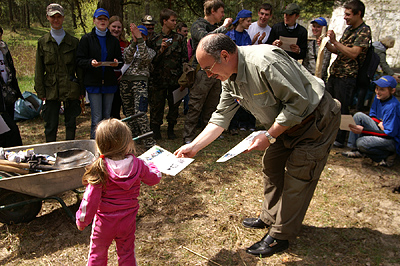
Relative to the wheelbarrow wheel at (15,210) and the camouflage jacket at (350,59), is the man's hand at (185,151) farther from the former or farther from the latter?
the camouflage jacket at (350,59)

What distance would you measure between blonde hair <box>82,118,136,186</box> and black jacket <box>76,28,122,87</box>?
9.93ft

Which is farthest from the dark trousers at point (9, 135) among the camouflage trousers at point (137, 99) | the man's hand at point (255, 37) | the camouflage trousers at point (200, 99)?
the man's hand at point (255, 37)

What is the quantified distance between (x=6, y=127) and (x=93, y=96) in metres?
1.38

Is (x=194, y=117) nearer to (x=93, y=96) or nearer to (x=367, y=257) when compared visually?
(x=93, y=96)

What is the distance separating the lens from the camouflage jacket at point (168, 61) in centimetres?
570

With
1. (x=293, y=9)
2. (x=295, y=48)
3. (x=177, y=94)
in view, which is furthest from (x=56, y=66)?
(x=293, y=9)

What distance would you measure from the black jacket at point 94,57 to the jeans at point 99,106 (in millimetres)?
221

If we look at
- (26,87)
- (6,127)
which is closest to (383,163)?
(6,127)

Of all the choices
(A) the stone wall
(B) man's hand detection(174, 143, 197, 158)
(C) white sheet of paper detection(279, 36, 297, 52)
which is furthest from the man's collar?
(A) the stone wall

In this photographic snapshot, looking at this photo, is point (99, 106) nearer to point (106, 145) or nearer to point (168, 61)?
point (168, 61)

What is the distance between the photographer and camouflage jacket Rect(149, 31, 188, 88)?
5.70 meters

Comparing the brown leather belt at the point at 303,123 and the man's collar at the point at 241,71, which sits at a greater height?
the man's collar at the point at 241,71

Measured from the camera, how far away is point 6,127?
4281mm

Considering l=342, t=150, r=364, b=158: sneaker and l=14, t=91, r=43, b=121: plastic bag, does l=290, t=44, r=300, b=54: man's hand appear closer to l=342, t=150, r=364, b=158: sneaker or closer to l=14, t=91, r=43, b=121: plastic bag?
l=342, t=150, r=364, b=158: sneaker
